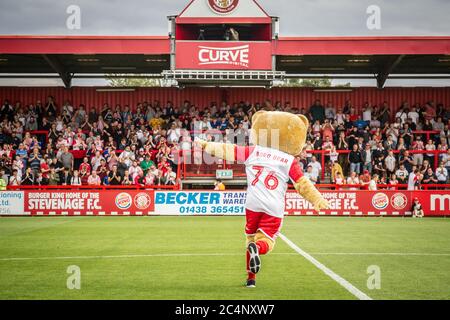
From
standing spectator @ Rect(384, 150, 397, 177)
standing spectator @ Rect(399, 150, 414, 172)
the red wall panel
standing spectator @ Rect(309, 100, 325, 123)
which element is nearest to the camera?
standing spectator @ Rect(384, 150, 397, 177)

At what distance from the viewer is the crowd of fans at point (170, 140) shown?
26453 mm

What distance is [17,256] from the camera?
39.2 feet

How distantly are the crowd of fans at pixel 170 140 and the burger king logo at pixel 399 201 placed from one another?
1163mm

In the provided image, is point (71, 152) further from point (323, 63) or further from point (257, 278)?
point (257, 278)

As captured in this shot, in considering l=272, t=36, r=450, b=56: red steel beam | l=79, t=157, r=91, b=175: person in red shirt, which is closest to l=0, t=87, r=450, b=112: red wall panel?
l=272, t=36, r=450, b=56: red steel beam

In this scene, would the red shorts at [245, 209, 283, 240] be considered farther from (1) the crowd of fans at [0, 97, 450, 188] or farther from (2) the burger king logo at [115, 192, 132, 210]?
(1) the crowd of fans at [0, 97, 450, 188]

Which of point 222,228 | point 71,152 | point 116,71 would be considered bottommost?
point 222,228

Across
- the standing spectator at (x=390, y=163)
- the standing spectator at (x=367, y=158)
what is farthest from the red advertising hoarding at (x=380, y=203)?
the standing spectator at (x=367, y=158)

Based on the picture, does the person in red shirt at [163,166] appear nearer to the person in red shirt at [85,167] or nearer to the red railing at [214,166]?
the red railing at [214,166]

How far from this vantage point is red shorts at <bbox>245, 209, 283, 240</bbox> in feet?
27.8

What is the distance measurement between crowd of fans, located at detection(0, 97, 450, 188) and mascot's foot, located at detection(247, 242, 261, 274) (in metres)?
18.0

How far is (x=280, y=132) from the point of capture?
8.68 meters
